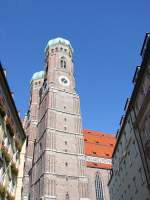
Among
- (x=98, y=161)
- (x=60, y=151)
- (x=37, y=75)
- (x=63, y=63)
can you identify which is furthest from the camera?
(x=37, y=75)

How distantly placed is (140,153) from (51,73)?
133 ft

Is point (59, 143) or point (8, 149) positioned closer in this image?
point (8, 149)

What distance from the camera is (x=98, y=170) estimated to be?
54.7m

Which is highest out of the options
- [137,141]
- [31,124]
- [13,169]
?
[31,124]

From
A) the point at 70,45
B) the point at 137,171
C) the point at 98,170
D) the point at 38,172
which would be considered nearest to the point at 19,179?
the point at 137,171

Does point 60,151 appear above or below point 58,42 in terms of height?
below

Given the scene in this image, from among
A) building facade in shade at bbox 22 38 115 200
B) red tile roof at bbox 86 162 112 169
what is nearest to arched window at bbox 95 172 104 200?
building facade in shade at bbox 22 38 115 200

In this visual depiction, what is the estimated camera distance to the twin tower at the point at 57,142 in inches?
1811

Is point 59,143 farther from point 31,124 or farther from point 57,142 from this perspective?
point 31,124

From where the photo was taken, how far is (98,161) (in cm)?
5747

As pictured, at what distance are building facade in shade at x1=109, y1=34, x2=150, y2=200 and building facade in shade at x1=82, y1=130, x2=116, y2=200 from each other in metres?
21.2

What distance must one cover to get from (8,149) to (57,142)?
27.3 meters

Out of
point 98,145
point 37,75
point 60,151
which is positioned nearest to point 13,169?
point 60,151

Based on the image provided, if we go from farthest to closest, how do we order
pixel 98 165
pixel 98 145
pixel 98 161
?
pixel 98 145, pixel 98 161, pixel 98 165
